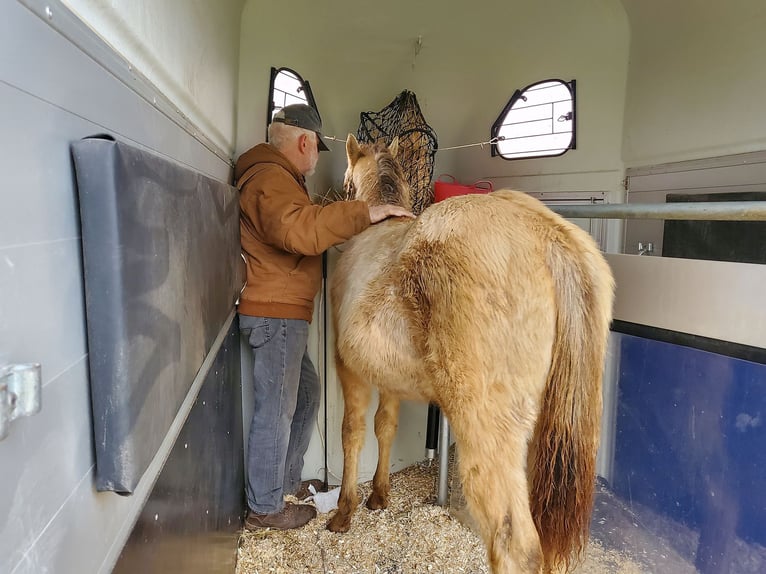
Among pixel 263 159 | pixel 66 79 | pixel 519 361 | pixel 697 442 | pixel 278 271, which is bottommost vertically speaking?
pixel 697 442

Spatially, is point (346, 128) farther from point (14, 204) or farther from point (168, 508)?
point (14, 204)

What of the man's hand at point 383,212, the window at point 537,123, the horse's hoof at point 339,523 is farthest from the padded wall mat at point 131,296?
the window at point 537,123

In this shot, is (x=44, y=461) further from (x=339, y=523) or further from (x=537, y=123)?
(x=537, y=123)

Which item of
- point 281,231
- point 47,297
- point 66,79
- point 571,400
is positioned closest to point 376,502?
point 571,400

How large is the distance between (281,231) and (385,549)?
1623 mm

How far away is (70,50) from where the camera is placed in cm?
57

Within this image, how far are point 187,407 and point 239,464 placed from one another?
3.79 ft

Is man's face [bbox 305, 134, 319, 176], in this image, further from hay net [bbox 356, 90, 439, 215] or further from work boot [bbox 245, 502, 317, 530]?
work boot [bbox 245, 502, 317, 530]

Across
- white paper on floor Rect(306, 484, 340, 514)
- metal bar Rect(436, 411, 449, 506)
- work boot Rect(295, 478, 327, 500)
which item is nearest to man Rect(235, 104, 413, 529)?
white paper on floor Rect(306, 484, 340, 514)

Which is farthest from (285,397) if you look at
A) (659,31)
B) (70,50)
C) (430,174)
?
(659,31)

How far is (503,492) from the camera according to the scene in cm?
150

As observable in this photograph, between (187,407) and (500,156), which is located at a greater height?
(500,156)

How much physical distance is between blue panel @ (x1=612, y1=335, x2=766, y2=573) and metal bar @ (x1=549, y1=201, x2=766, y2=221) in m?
0.44

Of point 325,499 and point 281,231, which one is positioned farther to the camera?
point 325,499
